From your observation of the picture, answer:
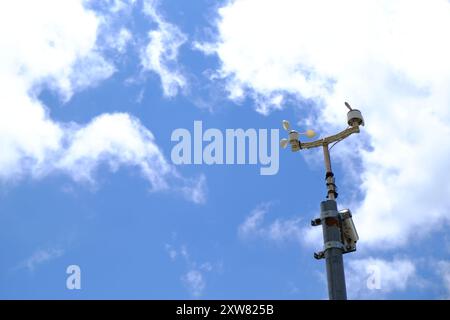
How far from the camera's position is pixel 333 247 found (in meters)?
20.4

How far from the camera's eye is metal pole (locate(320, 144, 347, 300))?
64.4ft

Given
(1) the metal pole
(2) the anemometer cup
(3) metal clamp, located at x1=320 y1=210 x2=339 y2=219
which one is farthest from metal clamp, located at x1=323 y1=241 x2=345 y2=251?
(2) the anemometer cup

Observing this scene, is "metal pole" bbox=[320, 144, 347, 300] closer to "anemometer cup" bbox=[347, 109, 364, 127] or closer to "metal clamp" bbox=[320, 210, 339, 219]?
"metal clamp" bbox=[320, 210, 339, 219]

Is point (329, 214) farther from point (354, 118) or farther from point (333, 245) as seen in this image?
point (354, 118)

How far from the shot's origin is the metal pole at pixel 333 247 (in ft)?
64.4

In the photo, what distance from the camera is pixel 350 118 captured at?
903 inches

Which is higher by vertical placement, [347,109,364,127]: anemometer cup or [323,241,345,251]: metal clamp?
[347,109,364,127]: anemometer cup

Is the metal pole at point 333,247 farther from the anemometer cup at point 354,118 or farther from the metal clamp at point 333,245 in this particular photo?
the anemometer cup at point 354,118
